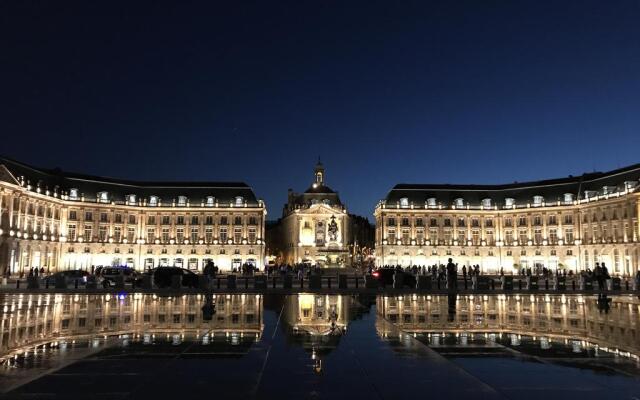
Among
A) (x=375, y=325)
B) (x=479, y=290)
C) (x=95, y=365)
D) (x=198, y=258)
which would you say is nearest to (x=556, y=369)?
(x=375, y=325)

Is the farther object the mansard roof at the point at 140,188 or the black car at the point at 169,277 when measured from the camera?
the mansard roof at the point at 140,188

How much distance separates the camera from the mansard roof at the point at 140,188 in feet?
322

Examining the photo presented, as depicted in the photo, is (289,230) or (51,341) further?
(289,230)

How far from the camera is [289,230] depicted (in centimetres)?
12150

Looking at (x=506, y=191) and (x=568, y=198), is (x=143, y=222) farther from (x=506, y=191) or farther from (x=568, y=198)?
(x=568, y=198)

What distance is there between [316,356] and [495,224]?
106599 mm

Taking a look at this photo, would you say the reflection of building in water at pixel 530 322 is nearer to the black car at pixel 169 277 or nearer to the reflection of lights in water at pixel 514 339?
the reflection of lights in water at pixel 514 339

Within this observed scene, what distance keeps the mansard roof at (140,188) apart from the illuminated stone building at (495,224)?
3059cm

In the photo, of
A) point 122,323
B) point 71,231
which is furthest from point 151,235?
point 122,323

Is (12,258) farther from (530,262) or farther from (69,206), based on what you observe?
(530,262)

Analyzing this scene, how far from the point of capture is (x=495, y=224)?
364 ft

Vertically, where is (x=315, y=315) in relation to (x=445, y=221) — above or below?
below

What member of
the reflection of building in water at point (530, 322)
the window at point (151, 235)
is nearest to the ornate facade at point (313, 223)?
the window at point (151, 235)

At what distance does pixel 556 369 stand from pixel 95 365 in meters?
7.90
